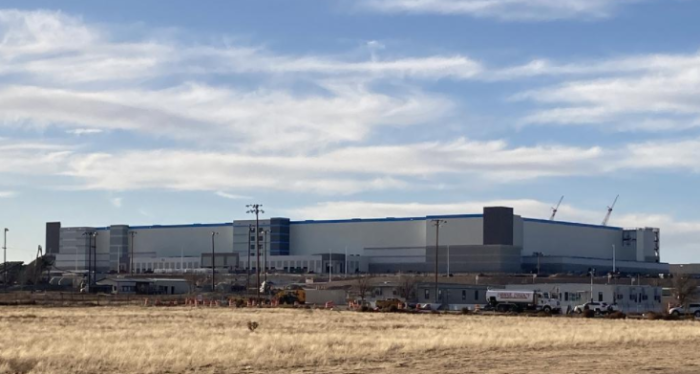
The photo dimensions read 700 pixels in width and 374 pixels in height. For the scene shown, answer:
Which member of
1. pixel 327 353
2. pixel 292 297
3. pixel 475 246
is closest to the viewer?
pixel 327 353

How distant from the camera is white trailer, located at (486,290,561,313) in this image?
320 feet

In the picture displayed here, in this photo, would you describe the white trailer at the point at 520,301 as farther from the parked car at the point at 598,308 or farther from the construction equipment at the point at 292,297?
the construction equipment at the point at 292,297

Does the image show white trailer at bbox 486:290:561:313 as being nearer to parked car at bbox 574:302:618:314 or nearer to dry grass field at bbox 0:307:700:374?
parked car at bbox 574:302:618:314

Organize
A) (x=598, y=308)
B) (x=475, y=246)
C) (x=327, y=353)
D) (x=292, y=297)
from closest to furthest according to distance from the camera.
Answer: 1. (x=327, y=353)
2. (x=598, y=308)
3. (x=292, y=297)
4. (x=475, y=246)

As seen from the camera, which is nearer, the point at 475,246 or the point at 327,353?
the point at 327,353

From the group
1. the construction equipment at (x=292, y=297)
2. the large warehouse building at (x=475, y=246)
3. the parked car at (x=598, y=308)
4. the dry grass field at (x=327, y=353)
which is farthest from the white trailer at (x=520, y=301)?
the large warehouse building at (x=475, y=246)

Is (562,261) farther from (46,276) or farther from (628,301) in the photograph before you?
(46,276)

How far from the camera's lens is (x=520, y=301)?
98.2m

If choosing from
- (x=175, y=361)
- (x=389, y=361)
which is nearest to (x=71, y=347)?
(x=175, y=361)

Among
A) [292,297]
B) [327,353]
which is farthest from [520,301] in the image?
[327,353]

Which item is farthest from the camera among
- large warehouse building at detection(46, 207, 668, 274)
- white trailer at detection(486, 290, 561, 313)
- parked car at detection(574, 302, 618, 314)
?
large warehouse building at detection(46, 207, 668, 274)

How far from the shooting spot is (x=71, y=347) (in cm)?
3669

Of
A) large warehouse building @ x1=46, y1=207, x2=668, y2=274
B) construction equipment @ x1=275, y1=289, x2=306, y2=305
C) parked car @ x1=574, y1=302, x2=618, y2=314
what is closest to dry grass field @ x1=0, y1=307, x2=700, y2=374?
parked car @ x1=574, y1=302, x2=618, y2=314

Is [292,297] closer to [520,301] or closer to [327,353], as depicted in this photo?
[520,301]
